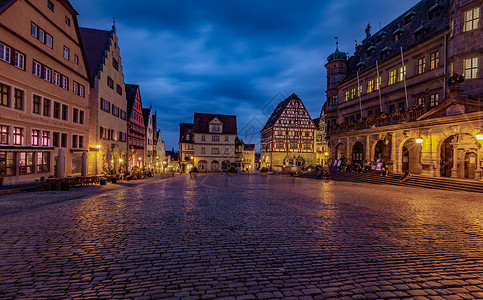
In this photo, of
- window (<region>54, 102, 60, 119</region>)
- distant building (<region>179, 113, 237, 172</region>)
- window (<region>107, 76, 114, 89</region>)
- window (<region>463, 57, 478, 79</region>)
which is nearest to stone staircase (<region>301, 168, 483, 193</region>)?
window (<region>463, 57, 478, 79</region>)

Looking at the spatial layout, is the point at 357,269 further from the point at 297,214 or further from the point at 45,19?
the point at 45,19

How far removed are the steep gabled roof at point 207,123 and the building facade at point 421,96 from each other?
76.9 ft

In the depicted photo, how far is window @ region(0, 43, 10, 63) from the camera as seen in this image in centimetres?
1603

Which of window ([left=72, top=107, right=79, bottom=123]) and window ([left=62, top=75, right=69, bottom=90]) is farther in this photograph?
window ([left=72, top=107, right=79, bottom=123])

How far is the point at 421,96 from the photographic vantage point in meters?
24.3

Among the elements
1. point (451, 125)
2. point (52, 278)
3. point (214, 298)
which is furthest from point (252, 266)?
point (451, 125)

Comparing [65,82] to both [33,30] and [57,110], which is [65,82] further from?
[33,30]

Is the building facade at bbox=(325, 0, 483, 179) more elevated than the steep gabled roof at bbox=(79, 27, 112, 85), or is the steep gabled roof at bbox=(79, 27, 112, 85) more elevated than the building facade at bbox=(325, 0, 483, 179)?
the steep gabled roof at bbox=(79, 27, 112, 85)

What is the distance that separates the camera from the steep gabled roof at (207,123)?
53197mm

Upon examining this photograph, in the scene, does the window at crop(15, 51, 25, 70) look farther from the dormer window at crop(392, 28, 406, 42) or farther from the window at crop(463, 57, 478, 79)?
the dormer window at crop(392, 28, 406, 42)

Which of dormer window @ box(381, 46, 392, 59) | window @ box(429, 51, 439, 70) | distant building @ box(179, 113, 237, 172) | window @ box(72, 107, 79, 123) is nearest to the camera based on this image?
window @ box(429, 51, 439, 70)

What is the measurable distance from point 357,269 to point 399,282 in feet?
2.32

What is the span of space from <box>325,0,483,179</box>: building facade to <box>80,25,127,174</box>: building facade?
99.9 ft

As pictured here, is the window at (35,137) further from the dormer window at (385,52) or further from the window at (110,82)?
the dormer window at (385,52)
